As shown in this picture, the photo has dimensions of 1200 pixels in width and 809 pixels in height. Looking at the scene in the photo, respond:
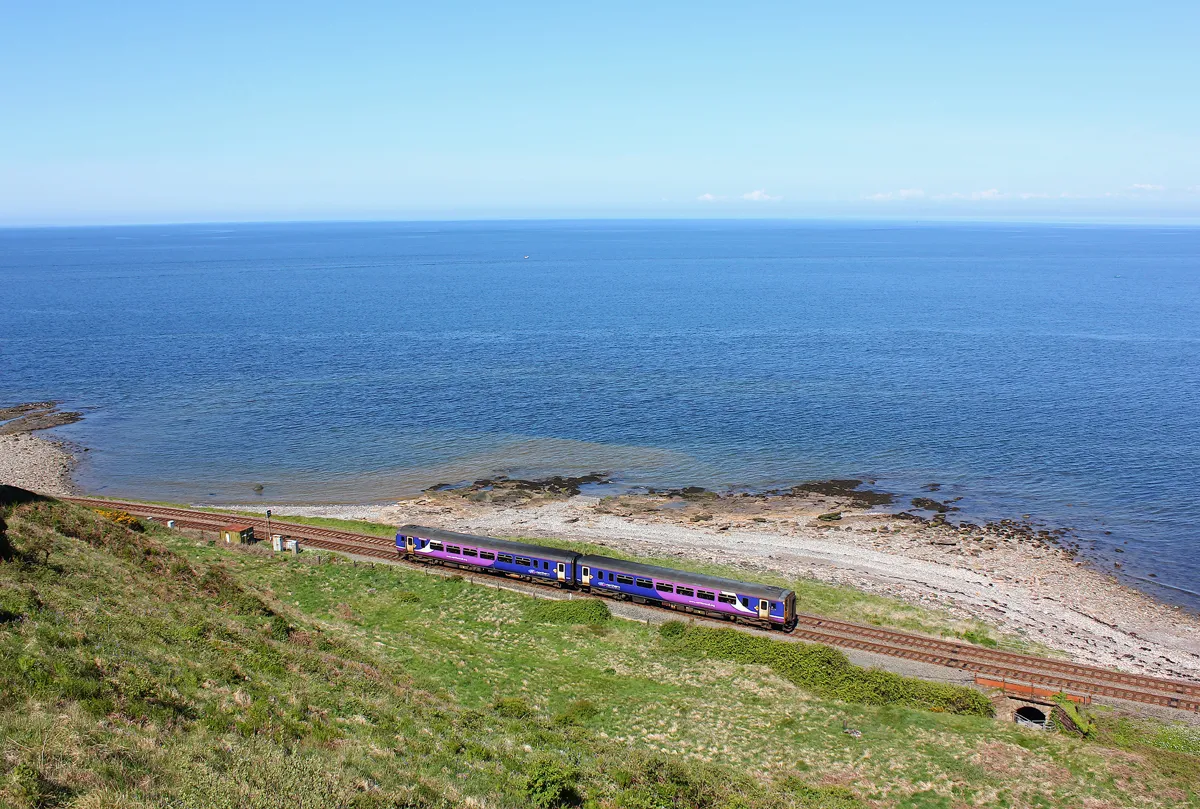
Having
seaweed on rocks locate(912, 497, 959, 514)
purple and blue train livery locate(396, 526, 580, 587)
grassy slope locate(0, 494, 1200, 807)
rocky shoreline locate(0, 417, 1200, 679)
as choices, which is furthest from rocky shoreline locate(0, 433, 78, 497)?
seaweed on rocks locate(912, 497, 959, 514)

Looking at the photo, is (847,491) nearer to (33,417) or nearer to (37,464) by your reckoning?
(37,464)

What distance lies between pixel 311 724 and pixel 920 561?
4367cm

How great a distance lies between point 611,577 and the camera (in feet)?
152

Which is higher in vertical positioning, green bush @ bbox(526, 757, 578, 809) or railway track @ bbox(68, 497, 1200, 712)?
green bush @ bbox(526, 757, 578, 809)

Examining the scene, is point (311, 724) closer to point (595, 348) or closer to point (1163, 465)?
point (1163, 465)

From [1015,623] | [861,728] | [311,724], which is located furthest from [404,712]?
[1015,623]

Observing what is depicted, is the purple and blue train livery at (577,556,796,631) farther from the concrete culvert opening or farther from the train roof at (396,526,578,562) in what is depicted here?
the concrete culvert opening

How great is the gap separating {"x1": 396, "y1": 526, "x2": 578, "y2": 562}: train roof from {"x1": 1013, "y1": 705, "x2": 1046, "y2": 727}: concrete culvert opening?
936 inches

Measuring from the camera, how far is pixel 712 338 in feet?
453

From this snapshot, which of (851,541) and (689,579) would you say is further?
(851,541)

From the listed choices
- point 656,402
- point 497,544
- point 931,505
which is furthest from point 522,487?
point 931,505

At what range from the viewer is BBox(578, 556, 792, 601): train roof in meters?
43.0

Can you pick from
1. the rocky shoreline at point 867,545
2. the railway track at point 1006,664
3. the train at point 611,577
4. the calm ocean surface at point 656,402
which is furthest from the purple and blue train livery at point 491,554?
the calm ocean surface at point 656,402

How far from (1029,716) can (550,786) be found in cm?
2276
